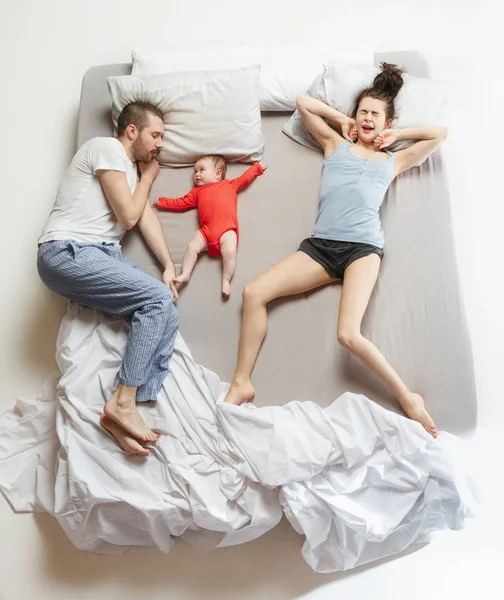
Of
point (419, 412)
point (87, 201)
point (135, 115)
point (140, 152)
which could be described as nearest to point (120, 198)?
point (87, 201)

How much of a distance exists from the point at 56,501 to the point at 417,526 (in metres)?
1.00

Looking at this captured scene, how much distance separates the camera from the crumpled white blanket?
5.09ft

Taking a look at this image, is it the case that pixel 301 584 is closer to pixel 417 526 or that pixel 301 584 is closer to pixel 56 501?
pixel 417 526

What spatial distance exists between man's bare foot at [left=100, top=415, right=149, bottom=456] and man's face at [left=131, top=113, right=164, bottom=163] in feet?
3.01

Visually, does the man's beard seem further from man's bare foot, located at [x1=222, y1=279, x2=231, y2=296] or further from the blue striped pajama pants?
man's bare foot, located at [x1=222, y1=279, x2=231, y2=296]

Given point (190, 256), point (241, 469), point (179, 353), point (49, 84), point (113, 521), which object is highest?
point (49, 84)

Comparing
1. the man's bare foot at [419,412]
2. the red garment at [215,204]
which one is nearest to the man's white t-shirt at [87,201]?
the red garment at [215,204]

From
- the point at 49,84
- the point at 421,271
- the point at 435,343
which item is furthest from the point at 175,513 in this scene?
the point at 49,84

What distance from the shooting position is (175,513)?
1.56 meters

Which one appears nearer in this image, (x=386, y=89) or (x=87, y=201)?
(x=87, y=201)

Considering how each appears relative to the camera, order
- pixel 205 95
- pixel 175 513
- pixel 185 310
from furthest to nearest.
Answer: pixel 205 95 → pixel 185 310 → pixel 175 513

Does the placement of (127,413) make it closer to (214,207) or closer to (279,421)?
(279,421)

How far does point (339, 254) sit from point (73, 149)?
1.26m

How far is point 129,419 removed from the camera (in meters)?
1.62
